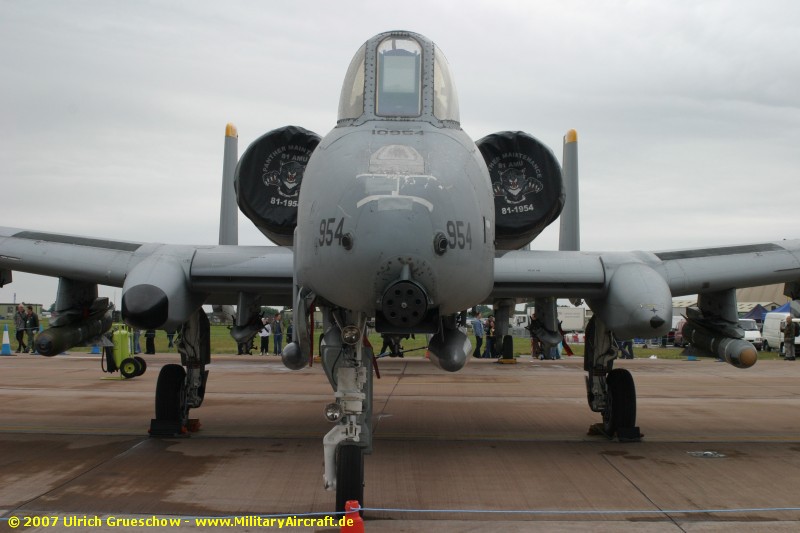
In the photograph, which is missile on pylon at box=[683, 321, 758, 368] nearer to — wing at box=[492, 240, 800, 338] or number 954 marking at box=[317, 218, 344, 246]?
wing at box=[492, 240, 800, 338]

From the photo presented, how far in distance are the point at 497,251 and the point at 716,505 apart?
3.22m

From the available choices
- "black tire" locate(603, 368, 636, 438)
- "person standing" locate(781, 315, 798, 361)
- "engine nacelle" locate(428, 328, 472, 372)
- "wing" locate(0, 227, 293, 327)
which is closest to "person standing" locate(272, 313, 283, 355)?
"person standing" locate(781, 315, 798, 361)

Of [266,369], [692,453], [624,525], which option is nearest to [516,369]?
[266,369]

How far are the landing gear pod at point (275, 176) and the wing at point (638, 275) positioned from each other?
2.31 meters

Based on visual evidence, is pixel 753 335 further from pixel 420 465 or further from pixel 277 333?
pixel 420 465

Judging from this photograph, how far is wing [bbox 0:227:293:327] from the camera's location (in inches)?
302

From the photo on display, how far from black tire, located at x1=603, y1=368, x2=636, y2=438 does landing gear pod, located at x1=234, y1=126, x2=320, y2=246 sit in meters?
4.29

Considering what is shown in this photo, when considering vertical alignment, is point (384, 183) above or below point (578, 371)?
above

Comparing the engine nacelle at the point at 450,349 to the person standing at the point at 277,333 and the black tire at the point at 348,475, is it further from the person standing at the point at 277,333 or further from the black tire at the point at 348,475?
the person standing at the point at 277,333

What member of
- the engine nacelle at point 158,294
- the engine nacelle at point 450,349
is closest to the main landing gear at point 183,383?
the engine nacelle at point 158,294

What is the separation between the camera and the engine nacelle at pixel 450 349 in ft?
21.7

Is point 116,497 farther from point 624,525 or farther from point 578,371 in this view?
point 578,371

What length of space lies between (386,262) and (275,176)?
374cm

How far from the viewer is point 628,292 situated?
7.86m
